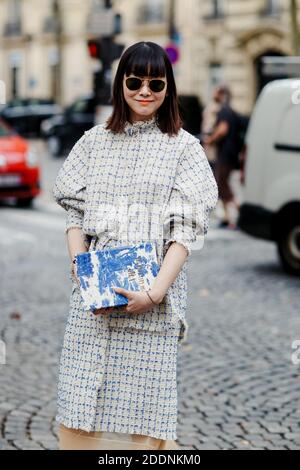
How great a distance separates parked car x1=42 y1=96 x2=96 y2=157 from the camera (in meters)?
26.5

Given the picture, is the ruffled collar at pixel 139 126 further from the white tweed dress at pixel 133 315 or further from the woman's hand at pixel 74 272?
the woman's hand at pixel 74 272

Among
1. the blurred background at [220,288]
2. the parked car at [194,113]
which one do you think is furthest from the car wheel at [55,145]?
the blurred background at [220,288]

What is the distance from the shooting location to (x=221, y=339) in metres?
6.83

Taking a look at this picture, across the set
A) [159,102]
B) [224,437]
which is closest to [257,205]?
[224,437]

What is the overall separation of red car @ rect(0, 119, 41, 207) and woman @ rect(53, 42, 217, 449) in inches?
484

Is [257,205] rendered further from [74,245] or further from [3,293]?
[74,245]

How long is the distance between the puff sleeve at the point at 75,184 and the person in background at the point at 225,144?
9710 millimetres

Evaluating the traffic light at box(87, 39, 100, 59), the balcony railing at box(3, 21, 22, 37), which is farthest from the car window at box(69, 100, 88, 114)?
the balcony railing at box(3, 21, 22, 37)

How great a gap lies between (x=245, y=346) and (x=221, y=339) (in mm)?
237

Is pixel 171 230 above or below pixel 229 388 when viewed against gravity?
above

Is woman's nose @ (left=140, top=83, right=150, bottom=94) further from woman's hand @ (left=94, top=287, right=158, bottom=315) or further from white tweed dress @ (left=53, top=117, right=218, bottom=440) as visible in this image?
woman's hand @ (left=94, top=287, right=158, bottom=315)

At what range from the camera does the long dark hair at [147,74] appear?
125 inches

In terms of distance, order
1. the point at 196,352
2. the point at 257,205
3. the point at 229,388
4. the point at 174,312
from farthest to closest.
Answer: the point at 257,205
the point at 196,352
the point at 229,388
the point at 174,312

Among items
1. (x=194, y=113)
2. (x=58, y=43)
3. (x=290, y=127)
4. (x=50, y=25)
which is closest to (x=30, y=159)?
(x=290, y=127)
